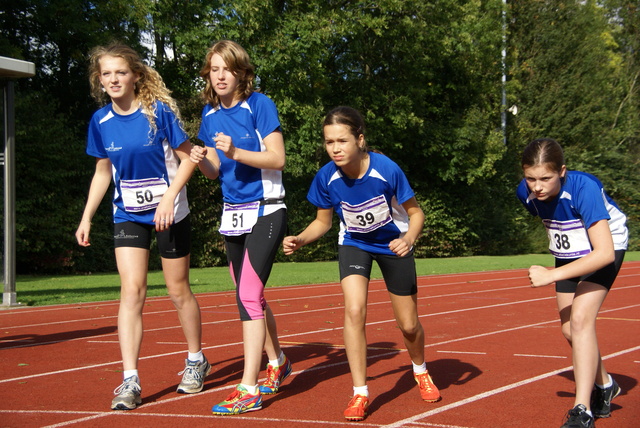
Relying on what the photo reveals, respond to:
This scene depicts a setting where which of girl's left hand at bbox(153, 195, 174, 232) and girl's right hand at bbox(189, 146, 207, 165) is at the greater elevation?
girl's right hand at bbox(189, 146, 207, 165)

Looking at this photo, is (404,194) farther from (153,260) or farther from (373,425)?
(153,260)

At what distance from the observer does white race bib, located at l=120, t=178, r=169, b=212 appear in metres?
5.40

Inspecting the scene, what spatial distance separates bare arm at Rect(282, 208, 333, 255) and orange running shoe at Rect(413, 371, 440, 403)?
1.16m

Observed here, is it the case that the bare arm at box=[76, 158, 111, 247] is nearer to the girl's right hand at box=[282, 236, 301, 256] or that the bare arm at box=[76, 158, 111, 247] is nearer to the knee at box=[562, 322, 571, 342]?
the girl's right hand at box=[282, 236, 301, 256]

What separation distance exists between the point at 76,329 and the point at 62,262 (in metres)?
14.3

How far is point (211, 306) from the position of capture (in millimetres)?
12422

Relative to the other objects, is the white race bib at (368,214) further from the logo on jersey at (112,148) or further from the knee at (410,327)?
the logo on jersey at (112,148)

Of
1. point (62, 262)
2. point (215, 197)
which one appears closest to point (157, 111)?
point (62, 262)

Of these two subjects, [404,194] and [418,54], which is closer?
[404,194]

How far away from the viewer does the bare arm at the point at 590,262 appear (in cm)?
439

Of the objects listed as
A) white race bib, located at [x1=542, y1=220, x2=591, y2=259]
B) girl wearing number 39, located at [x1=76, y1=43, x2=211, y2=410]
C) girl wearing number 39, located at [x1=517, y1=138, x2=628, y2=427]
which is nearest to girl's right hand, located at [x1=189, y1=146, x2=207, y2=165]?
girl wearing number 39, located at [x1=76, y1=43, x2=211, y2=410]

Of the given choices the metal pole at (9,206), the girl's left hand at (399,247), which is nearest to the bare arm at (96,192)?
the girl's left hand at (399,247)

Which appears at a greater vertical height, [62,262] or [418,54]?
[418,54]

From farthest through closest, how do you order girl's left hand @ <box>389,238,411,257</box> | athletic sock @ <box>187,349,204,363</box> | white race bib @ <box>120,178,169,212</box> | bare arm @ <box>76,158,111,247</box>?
athletic sock @ <box>187,349,204,363</box>
bare arm @ <box>76,158,111,247</box>
white race bib @ <box>120,178,169,212</box>
girl's left hand @ <box>389,238,411,257</box>
